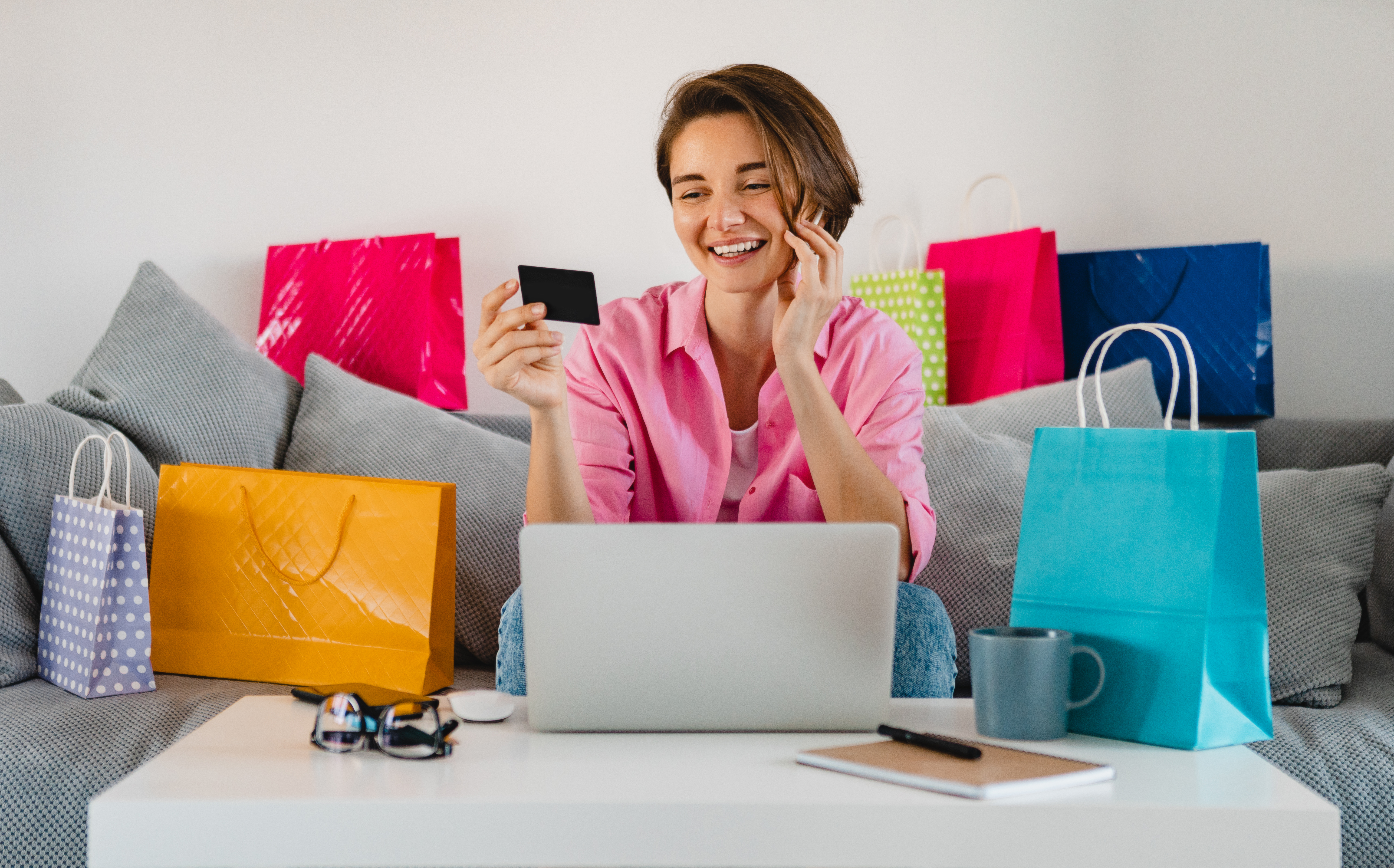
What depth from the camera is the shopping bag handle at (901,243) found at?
6.92ft

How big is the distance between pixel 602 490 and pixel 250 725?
0.63 meters

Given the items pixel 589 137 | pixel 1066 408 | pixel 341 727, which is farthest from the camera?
pixel 589 137

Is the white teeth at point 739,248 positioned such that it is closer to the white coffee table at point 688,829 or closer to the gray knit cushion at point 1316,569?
the gray knit cushion at point 1316,569

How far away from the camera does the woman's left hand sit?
1220 mm

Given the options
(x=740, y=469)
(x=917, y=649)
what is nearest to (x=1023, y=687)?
(x=917, y=649)

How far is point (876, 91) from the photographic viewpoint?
6.97 feet

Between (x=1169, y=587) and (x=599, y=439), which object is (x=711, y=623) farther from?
(x=599, y=439)

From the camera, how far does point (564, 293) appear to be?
3.22ft

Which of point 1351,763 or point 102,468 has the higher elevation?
point 102,468

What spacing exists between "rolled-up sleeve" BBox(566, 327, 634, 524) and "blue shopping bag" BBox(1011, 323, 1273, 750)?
659 millimetres

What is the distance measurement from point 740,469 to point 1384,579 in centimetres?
96

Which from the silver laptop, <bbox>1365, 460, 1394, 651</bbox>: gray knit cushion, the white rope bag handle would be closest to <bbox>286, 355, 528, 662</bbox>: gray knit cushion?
the white rope bag handle

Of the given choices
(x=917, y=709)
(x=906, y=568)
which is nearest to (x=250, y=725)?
(x=917, y=709)

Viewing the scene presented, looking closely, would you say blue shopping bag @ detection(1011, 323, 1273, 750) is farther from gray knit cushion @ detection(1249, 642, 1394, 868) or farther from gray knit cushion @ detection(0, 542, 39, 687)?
gray knit cushion @ detection(0, 542, 39, 687)
